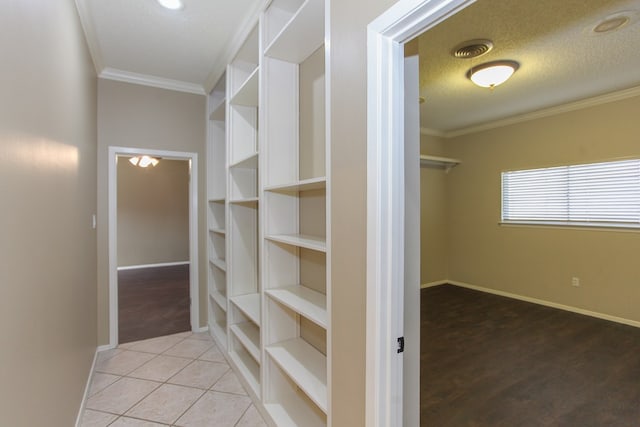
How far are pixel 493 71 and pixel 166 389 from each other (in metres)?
4.01

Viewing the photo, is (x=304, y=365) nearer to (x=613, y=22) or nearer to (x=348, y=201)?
(x=348, y=201)

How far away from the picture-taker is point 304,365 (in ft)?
5.87

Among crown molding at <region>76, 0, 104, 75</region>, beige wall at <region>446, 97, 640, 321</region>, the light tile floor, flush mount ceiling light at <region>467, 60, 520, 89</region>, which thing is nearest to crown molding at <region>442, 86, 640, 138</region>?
beige wall at <region>446, 97, 640, 321</region>

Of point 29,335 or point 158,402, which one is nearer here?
point 29,335

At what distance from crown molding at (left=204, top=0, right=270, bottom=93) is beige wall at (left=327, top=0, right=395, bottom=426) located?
3.31 ft

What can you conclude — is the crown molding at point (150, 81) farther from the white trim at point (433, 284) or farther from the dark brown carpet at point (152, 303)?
the white trim at point (433, 284)

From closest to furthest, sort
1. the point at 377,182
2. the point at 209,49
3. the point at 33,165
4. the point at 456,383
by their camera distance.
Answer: the point at 377,182
the point at 33,165
the point at 456,383
the point at 209,49

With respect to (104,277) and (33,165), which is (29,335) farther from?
(104,277)

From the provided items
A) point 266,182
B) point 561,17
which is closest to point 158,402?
point 266,182

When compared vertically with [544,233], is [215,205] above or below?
above

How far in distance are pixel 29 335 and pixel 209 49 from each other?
2.50 metres

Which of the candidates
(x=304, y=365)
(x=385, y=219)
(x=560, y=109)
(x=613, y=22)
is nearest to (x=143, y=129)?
(x=304, y=365)

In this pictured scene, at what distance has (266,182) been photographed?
2.01 m

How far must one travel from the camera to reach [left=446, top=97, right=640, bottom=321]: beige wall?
3807 millimetres
